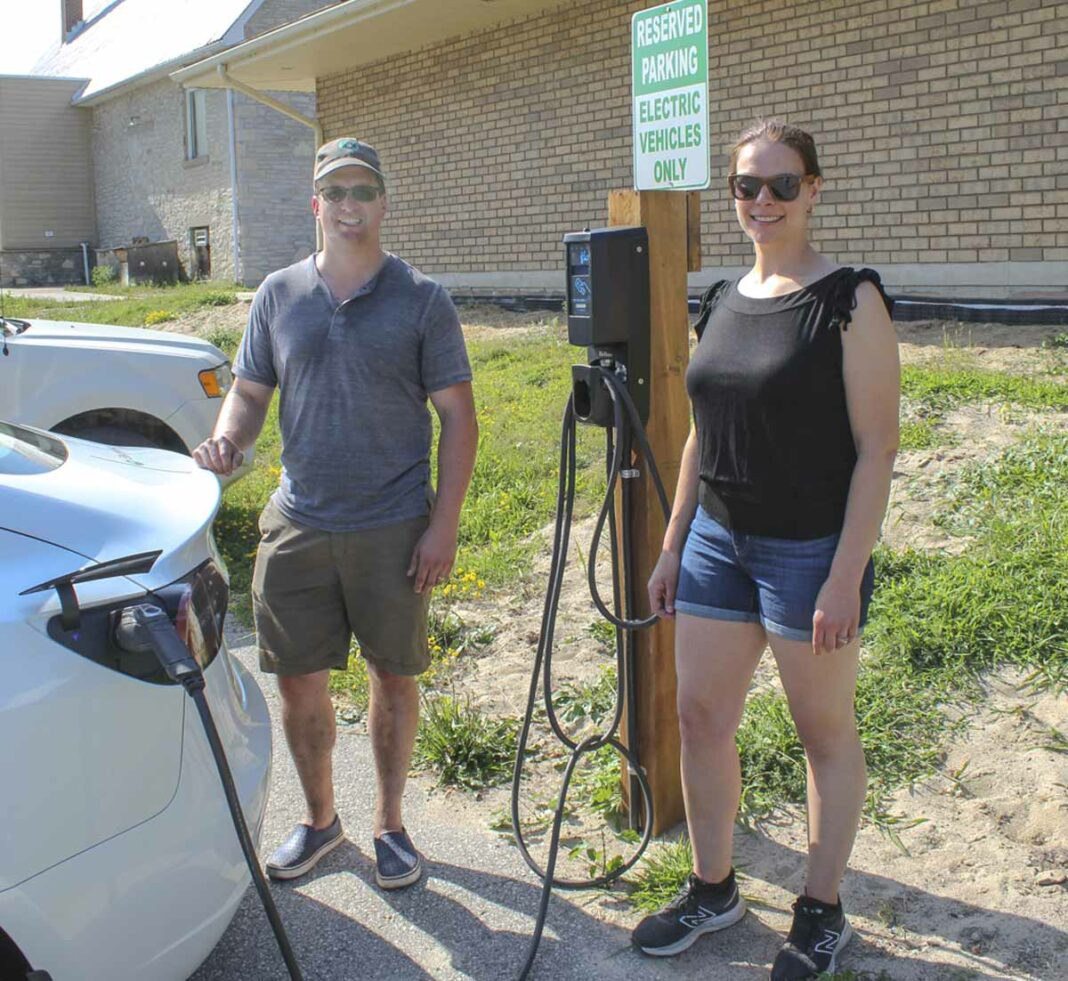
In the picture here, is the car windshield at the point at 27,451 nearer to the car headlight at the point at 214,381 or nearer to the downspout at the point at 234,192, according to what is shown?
the car headlight at the point at 214,381

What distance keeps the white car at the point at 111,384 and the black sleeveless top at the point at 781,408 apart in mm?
4038

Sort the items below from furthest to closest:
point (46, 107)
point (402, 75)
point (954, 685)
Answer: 1. point (46, 107)
2. point (402, 75)
3. point (954, 685)

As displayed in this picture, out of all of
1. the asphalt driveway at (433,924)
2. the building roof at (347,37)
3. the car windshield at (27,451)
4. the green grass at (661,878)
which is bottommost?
the asphalt driveway at (433,924)

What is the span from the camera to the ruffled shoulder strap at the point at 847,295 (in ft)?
8.52

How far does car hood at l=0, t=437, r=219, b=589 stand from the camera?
7.90 feet

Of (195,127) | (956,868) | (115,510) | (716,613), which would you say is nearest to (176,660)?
(115,510)

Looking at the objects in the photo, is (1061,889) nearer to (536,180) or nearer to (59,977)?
(59,977)

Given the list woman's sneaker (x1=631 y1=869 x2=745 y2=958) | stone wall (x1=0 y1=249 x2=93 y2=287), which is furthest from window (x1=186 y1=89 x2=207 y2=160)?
woman's sneaker (x1=631 y1=869 x2=745 y2=958)

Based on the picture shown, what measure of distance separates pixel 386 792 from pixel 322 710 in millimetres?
301

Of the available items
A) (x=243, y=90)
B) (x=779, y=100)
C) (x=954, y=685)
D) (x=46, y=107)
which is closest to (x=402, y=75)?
(x=243, y=90)

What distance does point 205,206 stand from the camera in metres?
26.0

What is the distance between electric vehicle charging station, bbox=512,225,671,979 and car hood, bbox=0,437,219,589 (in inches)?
38.8

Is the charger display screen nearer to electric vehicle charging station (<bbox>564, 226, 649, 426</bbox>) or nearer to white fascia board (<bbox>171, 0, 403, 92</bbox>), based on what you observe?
electric vehicle charging station (<bbox>564, 226, 649, 426</bbox>)

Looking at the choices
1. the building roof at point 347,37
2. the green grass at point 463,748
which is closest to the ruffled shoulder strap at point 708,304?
the green grass at point 463,748
